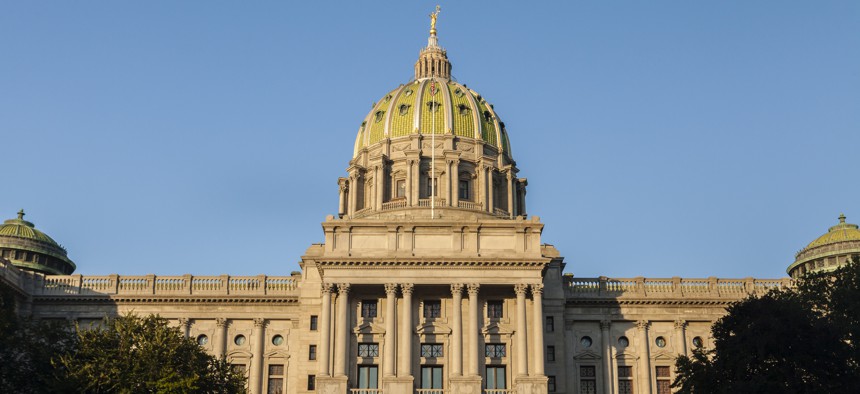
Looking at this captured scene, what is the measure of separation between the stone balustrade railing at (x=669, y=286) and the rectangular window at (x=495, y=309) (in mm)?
10923

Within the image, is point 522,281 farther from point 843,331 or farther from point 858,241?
point 858,241

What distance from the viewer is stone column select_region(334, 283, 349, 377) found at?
75438 millimetres

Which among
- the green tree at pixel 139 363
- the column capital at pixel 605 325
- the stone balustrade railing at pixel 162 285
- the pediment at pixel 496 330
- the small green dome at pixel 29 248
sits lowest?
the green tree at pixel 139 363

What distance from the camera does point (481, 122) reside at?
113688 mm

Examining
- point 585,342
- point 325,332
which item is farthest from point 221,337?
point 585,342

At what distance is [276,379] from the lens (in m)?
88.2

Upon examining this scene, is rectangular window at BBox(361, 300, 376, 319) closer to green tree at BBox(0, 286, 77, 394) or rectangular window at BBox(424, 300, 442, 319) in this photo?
A: rectangular window at BBox(424, 300, 442, 319)

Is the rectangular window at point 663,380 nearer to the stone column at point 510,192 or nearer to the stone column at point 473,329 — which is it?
the stone column at point 473,329

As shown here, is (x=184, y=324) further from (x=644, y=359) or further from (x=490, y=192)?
(x=644, y=359)

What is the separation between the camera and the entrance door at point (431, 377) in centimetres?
7731

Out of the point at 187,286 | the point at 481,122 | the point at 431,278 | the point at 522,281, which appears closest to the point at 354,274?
the point at 431,278

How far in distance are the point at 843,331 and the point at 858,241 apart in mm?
42569

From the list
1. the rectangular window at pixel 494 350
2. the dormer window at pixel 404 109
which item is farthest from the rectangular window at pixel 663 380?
the dormer window at pixel 404 109

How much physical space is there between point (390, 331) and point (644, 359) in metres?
22.9
